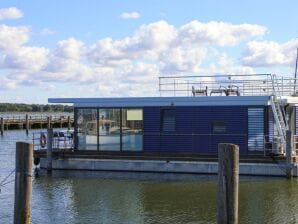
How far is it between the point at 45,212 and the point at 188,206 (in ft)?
15.8

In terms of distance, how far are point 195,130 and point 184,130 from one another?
538 mm

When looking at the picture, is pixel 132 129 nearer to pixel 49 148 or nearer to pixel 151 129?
pixel 151 129

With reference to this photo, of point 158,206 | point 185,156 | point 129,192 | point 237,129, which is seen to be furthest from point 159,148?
point 158,206

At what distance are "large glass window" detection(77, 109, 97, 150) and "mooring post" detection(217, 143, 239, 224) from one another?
707 inches

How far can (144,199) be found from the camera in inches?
847

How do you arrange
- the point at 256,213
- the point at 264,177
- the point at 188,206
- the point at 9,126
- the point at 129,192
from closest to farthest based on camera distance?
1. the point at 256,213
2. the point at 188,206
3. the point at 129,192
4. the point at 264,177
5. the point at 9,126

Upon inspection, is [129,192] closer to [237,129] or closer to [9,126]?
[237,129]

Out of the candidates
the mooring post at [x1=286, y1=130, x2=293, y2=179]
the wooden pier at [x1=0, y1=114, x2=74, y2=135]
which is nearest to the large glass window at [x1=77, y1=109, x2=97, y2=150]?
the mooring post at [x1=286, y1=130, x2=293, y2=179]

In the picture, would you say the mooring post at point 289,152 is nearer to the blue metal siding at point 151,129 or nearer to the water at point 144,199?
the water at point 144,199

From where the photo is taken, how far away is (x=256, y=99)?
27312mm

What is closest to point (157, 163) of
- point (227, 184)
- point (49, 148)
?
point (49, 148)

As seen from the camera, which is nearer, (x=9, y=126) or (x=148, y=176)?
(x=148, y=176)

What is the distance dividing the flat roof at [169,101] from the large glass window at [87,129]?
47 cm

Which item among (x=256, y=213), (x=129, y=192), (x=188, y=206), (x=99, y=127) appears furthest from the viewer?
(x=99, y=127)
